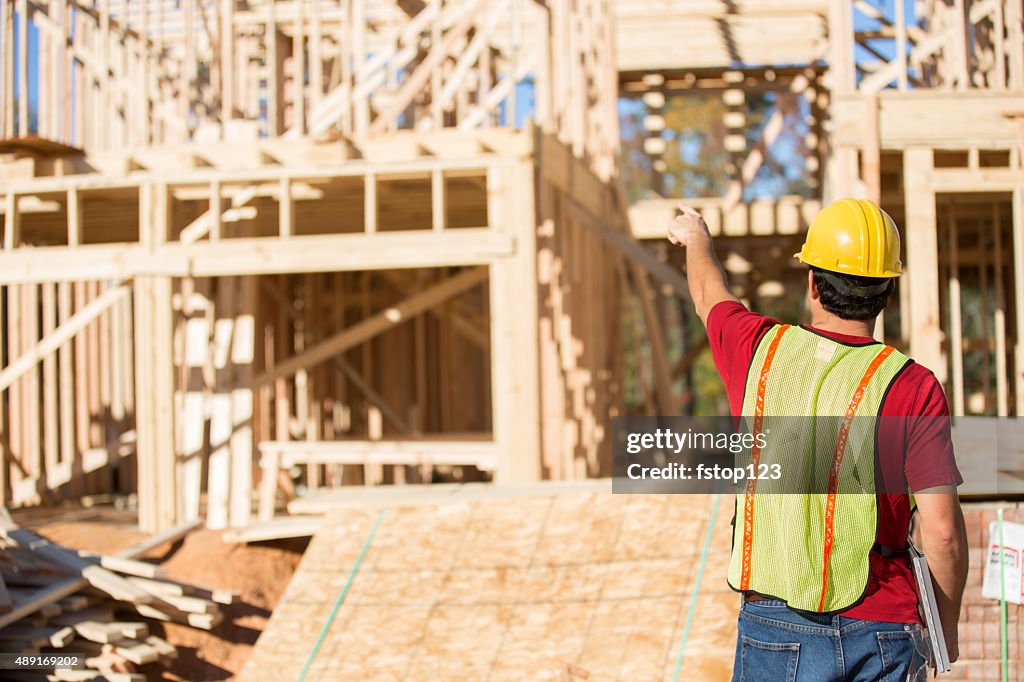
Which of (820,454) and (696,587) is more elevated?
(820,454)

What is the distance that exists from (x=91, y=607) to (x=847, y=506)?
7.12 m

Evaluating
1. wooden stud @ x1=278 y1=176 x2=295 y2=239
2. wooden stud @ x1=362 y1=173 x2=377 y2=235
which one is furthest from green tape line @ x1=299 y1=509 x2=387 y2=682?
wooden stud @ x1=278 y1=176 x2=295 y2=239

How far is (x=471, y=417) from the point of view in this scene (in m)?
17.6

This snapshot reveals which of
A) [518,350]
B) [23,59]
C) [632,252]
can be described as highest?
[23,59]

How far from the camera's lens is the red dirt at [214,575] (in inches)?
326

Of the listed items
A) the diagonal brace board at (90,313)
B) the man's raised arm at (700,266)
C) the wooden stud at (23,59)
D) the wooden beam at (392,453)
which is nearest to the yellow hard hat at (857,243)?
the man's raised arm at (700,266)

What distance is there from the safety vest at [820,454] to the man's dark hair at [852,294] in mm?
95

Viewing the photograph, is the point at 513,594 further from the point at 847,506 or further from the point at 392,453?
the point at 847,506

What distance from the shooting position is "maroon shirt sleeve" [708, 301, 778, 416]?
2678mm

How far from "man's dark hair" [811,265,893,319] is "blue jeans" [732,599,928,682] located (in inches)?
28.9

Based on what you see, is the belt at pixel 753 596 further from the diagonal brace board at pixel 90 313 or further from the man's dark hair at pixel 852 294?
the diagonal brace board at pixel 90 313

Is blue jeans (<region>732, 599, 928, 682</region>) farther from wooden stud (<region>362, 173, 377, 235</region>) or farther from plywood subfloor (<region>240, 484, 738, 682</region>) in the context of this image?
wooden stud (<region>362, 173, 377, 235</region>)

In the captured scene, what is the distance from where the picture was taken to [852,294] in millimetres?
2619

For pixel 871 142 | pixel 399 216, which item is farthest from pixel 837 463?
pixel 399 216
